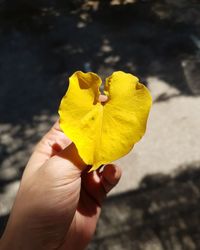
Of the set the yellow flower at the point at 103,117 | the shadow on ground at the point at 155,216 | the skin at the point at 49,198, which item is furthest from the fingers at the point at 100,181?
the shadow on ground at the point at 155,216

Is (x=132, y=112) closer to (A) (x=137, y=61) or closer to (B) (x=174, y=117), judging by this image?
(B) (x=174, y=117)

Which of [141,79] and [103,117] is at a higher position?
[103,117]

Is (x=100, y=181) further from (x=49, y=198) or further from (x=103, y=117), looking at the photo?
(x=103, y=117)

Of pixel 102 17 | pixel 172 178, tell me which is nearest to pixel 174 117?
pixel 172 178

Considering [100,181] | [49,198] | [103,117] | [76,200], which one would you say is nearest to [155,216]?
[100,181]

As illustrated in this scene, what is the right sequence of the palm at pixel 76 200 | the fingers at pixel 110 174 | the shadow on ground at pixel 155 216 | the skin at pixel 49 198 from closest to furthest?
1. the skin at pixel 49 198
2. the palm at pixel 76 200
3. the fingers at pixel 110 174
4. the shadow on ground at pixel 155 216

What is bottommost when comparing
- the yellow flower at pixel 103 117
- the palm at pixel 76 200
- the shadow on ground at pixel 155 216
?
the shadow on ground at pixel 155 216

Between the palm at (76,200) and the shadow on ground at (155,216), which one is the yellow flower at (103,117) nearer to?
the palm at (76,200)
